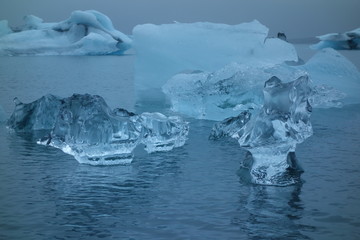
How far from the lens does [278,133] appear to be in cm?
678

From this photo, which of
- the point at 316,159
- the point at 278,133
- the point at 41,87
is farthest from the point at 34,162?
the point at 41,87

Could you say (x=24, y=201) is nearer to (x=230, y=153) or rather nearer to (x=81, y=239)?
(x=81, y=239)

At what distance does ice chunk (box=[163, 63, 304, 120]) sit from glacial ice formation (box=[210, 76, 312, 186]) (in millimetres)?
4790

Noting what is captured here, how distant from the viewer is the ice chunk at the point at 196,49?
46.8 ft

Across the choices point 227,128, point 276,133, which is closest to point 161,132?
point 227,128

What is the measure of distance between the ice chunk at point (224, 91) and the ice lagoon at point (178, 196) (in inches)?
105

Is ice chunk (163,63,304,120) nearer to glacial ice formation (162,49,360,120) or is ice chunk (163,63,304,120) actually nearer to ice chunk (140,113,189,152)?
glacial ice formation (162,49,360,120)

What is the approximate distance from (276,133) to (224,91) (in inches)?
219

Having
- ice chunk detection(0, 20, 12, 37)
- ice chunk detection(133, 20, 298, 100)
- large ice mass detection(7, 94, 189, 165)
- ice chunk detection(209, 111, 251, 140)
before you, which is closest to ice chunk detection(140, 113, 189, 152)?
large ice mass detection(7, 94, 189, 165)

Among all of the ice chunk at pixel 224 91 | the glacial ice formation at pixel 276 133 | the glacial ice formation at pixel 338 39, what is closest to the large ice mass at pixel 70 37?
the glacial ice formation at pixel 338 39

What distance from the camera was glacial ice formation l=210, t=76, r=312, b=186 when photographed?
681 centimetres

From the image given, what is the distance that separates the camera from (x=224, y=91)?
12250 mm

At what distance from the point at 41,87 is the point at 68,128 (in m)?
14.7

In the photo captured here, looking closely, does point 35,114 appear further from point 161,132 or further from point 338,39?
point 338,39
